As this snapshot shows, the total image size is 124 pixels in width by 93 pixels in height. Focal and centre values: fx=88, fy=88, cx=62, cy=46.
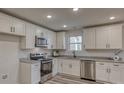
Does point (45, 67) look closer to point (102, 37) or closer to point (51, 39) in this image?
point (51, 39)

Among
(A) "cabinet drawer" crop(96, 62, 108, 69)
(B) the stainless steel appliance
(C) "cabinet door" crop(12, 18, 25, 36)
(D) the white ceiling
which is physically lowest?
(A) "cabinet drawer" crop(96, 62, 108, 69)

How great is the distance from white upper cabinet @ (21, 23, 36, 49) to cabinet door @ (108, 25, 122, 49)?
312 cm

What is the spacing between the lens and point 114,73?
3.23 meters

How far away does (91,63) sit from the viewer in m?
3.70

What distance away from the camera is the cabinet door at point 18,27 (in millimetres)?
2837

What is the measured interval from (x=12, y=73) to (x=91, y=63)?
3019mm

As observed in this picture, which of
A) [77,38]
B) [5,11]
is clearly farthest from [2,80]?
[77,38]

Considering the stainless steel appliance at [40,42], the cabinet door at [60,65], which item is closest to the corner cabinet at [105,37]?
the cabinet door at [60,65]

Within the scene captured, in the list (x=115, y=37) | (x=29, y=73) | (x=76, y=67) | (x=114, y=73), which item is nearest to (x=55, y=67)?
(x=76, y=67)

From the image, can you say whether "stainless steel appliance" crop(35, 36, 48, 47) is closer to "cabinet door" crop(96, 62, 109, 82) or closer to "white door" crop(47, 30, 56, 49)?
"white door" crop(47, 30, 56, 49)

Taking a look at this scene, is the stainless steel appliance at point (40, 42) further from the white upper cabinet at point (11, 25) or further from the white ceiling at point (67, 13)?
the white ceiling at point (67, 13)

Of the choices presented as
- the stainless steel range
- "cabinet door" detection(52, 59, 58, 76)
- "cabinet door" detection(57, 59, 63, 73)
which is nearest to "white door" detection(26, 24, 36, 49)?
the stainless steel range

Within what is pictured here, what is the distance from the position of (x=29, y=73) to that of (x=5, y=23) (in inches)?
66.8

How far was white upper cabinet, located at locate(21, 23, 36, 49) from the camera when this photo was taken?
3.26 m
